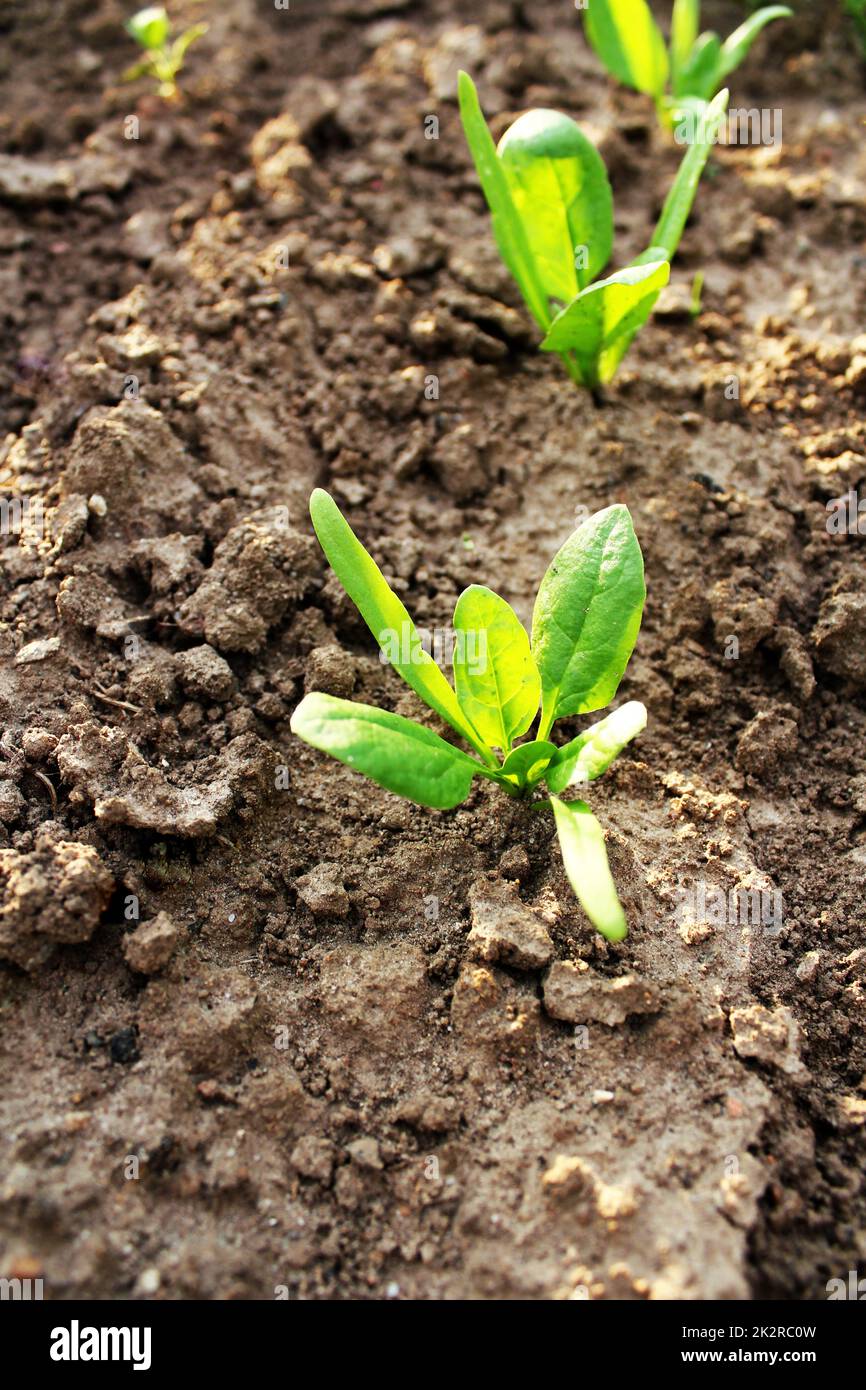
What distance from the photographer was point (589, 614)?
183 cm

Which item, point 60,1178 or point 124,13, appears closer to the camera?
point 60,1178

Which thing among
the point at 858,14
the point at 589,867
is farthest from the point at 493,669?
the point at 858,14

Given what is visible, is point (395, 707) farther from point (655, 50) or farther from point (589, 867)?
point (655, 50)

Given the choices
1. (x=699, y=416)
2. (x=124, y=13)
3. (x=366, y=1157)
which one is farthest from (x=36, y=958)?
(x=124, y=13)

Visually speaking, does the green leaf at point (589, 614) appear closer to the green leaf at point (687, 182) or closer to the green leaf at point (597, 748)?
the green leaf at point (597, 748)

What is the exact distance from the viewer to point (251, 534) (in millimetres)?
2176

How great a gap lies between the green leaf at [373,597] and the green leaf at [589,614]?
22cm

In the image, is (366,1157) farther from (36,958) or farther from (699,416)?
(699,416)

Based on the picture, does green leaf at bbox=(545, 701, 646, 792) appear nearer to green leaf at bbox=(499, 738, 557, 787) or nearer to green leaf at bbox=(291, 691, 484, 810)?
green leaf at bbox=(499, 738, 557, 787)

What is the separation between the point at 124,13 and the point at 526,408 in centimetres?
210

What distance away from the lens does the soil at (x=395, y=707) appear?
1.55 metres

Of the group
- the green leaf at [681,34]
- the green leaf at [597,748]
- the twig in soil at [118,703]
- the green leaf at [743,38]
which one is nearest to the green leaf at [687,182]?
the green leaf at [743,38]

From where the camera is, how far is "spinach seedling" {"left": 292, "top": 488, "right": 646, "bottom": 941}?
1.67 metres

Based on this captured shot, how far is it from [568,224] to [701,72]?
842mm
